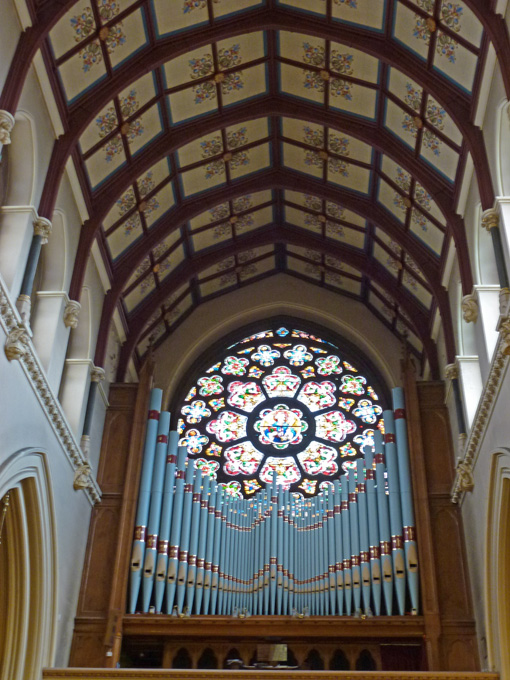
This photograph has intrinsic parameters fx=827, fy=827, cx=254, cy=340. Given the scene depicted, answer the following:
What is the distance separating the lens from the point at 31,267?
10.1m

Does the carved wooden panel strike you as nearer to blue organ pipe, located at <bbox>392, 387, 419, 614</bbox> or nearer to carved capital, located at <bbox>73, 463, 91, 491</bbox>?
carved capital, located at <bbox>73, 463, 91, 491</bbox>

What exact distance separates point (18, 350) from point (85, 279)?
3.81 meters

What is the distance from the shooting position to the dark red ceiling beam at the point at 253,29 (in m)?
10.7

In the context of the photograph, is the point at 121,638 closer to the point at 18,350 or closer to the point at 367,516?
the point at 367,516

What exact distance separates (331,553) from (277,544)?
852 millimetres

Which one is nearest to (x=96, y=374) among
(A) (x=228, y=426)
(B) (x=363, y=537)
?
(A) (x=228, y=426)

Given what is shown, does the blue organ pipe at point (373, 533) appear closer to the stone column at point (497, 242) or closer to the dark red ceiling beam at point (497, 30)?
the stone column at point (497, 242)

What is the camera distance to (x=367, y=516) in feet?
42.7

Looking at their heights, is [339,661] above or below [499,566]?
below

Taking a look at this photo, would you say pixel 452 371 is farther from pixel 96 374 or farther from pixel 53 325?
pixel 53 325

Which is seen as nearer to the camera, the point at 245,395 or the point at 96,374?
the point at 96,374

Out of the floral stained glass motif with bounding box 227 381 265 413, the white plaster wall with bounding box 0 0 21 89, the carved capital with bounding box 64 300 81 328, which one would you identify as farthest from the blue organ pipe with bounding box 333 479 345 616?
the white plaster wall with bounding box 0 0 21 89

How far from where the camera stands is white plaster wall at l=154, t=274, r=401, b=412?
16.4 m

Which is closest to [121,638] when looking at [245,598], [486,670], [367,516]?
[245,598]
